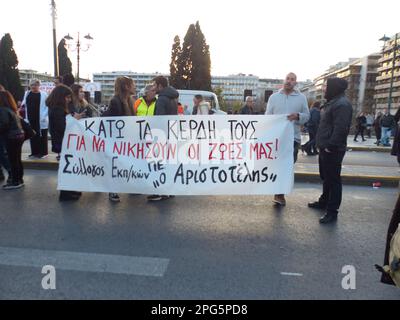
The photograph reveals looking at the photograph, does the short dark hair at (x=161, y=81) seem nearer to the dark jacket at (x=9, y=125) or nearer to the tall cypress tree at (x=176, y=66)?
the dark jacket at (x=9, y=125)

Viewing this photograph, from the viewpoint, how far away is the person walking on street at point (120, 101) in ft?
17.5

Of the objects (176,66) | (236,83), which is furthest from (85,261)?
(236,83)

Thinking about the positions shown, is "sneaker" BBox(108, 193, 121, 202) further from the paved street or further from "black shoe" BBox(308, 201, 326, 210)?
"black shoe" BBox(308, 201, 326, 210)

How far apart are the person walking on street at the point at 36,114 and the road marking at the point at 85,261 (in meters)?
5.48

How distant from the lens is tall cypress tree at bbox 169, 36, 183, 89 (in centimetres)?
5909

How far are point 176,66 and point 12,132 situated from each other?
182 feet

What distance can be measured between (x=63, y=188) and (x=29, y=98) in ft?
13.9

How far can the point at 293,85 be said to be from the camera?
5.05 metres

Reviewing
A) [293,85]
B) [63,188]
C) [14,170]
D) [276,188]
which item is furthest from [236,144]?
[14,170]

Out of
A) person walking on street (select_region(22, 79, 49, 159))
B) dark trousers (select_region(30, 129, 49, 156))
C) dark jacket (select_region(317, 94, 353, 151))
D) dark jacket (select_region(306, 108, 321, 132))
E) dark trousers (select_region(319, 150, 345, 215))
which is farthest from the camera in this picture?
dark jacket (select_region(306, 108, 321, 132))

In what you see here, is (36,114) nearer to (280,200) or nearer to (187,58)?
(280,200)

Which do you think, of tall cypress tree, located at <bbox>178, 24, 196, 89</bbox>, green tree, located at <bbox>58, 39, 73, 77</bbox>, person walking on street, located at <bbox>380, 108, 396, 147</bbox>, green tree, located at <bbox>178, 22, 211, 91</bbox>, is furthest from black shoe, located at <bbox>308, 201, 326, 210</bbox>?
tall cypress tree, located at <bbox>178, 24, 196, 89</bbox>

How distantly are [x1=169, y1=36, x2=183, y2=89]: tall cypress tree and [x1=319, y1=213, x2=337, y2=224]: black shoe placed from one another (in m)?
56.1

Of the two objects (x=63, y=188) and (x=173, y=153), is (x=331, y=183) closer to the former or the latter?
(x=173, y=153)
